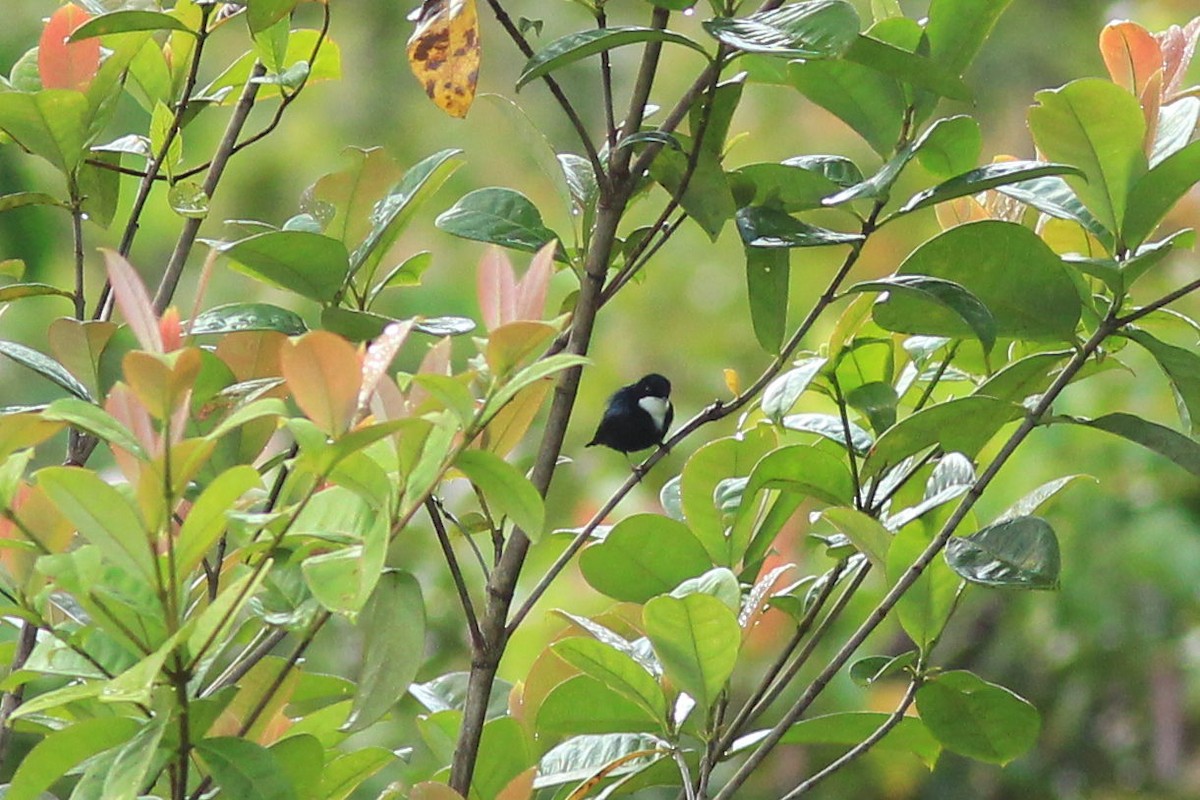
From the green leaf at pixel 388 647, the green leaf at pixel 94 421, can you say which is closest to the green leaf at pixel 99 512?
the green leaf at pixel 94 421

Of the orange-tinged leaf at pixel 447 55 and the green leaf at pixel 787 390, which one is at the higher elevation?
the orange-tinged leaf at pixel 447 55

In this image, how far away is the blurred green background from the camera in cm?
238

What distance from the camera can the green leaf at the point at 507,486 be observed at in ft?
2.00

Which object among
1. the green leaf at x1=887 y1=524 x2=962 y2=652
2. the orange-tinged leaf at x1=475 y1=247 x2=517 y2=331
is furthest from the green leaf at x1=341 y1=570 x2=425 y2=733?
the green leaf at x1=887 y1=524 x2=962 y2=652

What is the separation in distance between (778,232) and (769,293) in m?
0.09

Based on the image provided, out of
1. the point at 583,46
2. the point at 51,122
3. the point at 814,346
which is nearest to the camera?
the point at 583,46

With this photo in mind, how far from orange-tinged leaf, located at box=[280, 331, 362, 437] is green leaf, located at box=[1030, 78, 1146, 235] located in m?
0.45

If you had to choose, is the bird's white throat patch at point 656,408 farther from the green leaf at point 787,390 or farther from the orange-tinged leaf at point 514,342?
the orange-tinged leaf at point 514,342

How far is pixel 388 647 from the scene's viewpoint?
64 centimetres

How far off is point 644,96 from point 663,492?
34 cm

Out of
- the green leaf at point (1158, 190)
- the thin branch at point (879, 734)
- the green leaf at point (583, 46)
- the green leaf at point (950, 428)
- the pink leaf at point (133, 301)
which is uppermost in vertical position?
the pink leaf at point (133, 301)

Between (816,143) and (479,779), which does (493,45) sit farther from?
(479,779)

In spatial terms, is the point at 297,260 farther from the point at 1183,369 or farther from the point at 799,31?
the point at 1183,369

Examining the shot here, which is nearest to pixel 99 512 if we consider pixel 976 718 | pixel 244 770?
pixel 244 770
